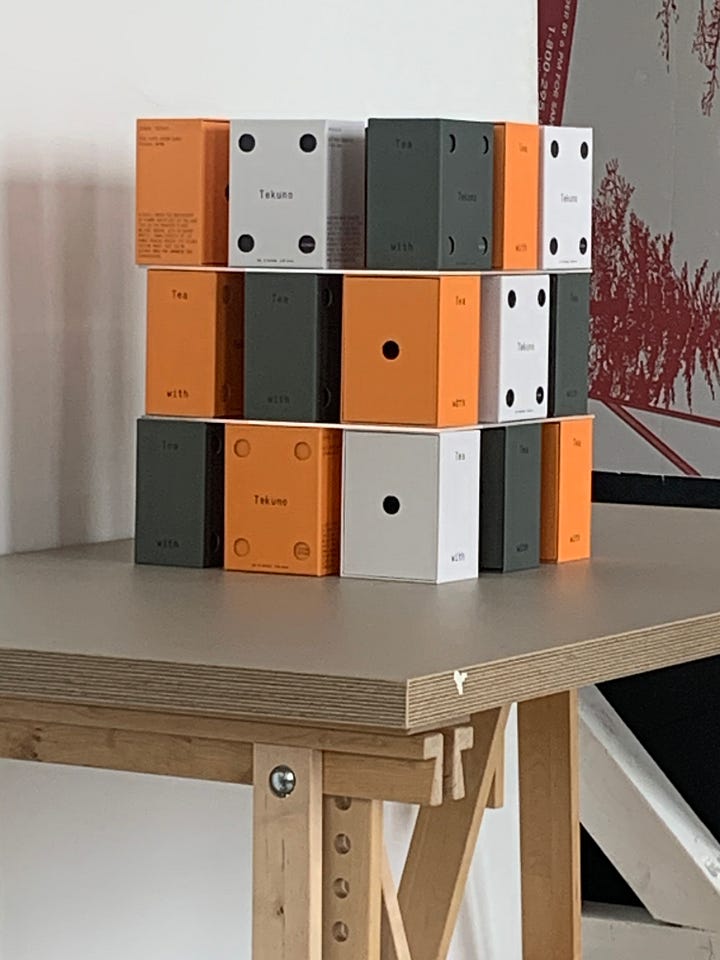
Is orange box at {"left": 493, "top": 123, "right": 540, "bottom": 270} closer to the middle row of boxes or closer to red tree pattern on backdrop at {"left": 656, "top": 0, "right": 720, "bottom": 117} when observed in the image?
the middle row of boxes

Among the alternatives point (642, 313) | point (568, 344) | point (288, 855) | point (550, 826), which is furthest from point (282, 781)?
point (642, 313)

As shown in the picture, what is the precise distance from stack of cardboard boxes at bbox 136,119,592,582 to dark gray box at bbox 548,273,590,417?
0.14 ft

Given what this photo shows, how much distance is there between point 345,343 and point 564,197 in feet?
1.12

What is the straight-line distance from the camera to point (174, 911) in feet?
8.31

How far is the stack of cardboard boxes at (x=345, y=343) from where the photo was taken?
1997 mm

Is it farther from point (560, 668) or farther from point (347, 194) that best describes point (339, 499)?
point (560, 668)

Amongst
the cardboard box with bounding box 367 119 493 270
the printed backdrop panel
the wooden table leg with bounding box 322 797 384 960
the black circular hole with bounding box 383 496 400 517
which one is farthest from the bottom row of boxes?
the printed backdrop panel

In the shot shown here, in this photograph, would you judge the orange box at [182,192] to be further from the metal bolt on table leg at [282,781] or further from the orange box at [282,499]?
the metal bolt on table leg at [282,781]

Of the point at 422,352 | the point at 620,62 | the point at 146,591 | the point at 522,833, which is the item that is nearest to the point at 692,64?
the point at 620,62

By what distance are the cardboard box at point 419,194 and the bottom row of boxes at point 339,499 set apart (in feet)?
0.59

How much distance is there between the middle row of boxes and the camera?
200 centimetres

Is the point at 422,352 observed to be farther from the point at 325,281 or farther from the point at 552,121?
the point at 552,121

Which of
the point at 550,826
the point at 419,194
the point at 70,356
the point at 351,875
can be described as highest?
the point at 419,194

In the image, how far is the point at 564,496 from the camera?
220 centimetres
